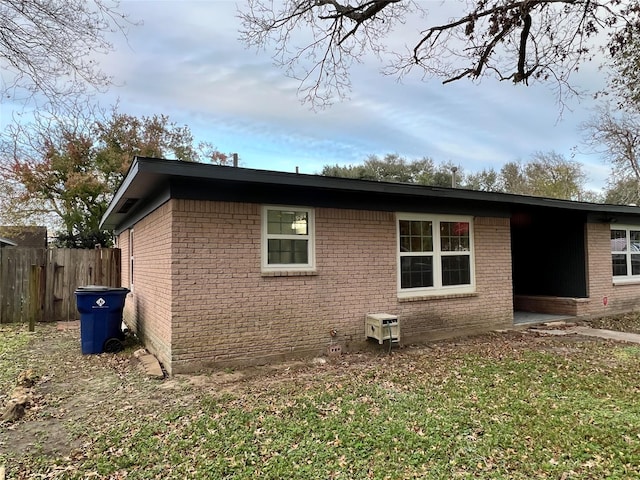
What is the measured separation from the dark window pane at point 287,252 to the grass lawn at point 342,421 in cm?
157

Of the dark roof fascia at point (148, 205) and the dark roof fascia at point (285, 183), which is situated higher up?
the dark roof fascia at point (285, 183)

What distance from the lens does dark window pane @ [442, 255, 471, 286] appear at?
8.07m

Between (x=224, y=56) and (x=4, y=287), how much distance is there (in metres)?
8.14

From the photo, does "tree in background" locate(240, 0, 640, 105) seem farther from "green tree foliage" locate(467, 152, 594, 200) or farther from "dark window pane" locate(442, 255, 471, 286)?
"green tree foliage" locate(467, 152, 594, 200)

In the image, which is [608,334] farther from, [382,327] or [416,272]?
[382,327]

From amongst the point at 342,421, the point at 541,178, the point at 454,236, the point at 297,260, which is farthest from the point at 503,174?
the point at 342,421

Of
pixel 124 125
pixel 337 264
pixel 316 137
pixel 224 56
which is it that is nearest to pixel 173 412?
pixel 337 264

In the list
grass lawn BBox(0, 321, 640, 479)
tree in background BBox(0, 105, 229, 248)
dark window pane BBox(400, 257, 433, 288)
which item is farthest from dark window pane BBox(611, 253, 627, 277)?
tree in background BBox(0, 105, 229, 248)

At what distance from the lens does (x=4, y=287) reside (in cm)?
1045

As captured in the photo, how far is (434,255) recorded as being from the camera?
26.1ft

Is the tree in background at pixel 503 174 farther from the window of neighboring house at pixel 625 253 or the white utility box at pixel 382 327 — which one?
the white utility box at pixel 382 327

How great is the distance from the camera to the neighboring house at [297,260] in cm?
564

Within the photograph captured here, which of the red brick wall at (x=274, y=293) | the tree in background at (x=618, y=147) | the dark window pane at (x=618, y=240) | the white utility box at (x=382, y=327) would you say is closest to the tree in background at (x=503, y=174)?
the tree in background at (x=618, y=147)

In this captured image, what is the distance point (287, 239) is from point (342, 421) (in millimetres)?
3132
